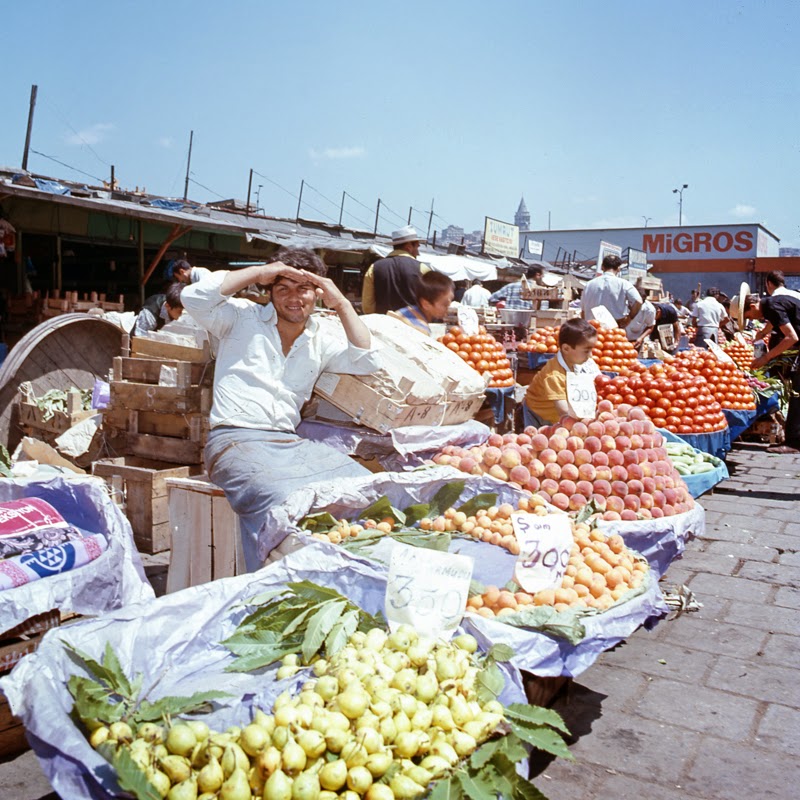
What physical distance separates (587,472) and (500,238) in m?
21.8

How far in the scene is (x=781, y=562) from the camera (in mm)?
4957

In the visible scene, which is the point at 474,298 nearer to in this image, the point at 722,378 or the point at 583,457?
the point at 722,378

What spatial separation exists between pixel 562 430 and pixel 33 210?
9.56 meters

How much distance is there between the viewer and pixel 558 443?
12.9 feet

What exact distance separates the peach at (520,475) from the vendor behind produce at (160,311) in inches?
127

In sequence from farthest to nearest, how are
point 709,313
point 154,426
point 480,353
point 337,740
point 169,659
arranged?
point 709,313
point 480,353
point 154,426
point 169,659
point 337,740

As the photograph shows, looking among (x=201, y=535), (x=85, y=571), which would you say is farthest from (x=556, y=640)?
(x=201, y=535)

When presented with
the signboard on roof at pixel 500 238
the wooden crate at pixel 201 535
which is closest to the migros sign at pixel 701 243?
the signboard on roof at pixel 500 238

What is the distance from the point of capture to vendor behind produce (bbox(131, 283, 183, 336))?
6176 mm

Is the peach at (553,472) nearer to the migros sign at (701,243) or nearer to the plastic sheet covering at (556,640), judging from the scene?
the plastic sheet covering at (556,640)

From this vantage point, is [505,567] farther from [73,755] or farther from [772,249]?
[772,249]

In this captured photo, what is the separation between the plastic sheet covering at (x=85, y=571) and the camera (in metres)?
2.72

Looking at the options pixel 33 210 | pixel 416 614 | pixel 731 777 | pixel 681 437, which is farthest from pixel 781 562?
pixel 33 210

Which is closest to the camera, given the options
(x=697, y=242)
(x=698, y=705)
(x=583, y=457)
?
(x=698, y=705)
